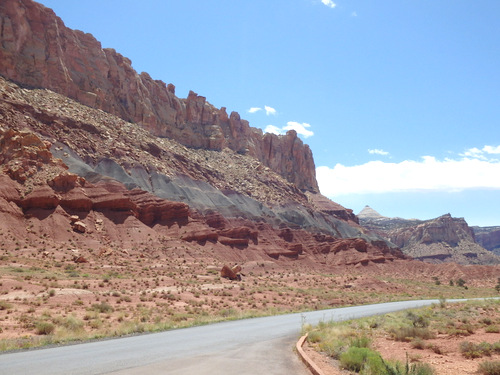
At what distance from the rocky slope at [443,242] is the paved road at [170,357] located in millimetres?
150312

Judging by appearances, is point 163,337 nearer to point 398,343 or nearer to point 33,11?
point 398,343

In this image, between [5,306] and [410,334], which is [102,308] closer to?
[5,306]

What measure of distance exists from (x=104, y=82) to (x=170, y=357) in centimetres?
9496

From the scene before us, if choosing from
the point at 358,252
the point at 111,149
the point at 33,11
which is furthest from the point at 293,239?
the point at 33,11

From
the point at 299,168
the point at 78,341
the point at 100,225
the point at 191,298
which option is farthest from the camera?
the point at 299,168

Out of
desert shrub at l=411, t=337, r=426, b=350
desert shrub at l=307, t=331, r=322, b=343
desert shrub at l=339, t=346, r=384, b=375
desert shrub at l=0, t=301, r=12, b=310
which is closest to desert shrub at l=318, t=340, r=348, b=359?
desert shrub at l=307, t=331, r=322, b=343

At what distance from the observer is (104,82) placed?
95.4 m

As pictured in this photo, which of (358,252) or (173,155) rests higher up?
(173,155)

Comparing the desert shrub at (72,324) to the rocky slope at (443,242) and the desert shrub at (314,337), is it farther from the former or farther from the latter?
the rocky slope at (443,242)

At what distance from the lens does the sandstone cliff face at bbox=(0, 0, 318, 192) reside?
77562mm

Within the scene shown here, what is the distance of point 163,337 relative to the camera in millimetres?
15203

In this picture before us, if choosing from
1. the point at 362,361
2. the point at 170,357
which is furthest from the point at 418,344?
the point at 170,357

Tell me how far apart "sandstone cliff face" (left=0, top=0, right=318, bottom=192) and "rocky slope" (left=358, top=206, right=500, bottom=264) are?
64563 millimetres

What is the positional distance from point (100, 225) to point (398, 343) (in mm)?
45840
